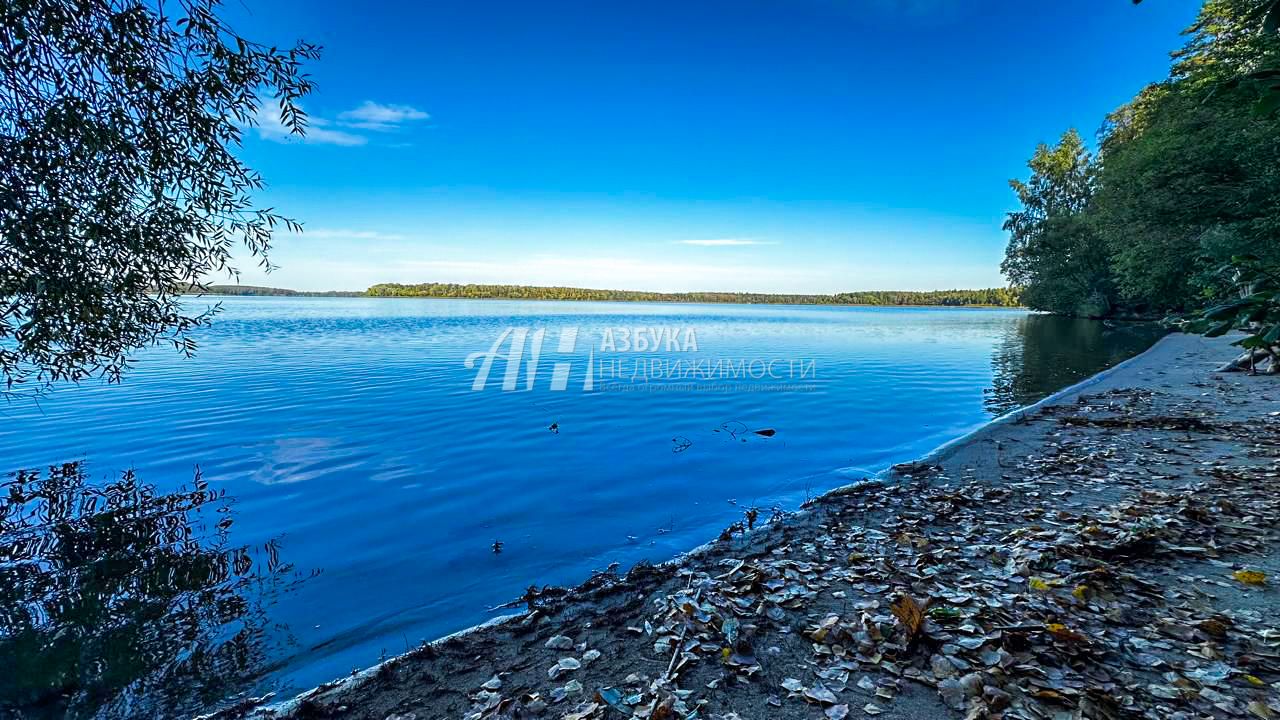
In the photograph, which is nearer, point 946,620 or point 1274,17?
point 1274,17

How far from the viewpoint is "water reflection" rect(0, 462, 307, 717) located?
564cm

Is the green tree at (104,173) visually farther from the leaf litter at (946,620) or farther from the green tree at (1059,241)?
the green tree at (1059,241)

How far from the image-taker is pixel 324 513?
33.8 ft

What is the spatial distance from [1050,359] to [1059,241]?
47.3 m

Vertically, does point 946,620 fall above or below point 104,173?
below

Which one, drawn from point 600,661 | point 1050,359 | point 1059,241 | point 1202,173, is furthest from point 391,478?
point 1059,241

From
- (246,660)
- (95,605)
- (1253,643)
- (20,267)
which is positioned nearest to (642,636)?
(246,660)

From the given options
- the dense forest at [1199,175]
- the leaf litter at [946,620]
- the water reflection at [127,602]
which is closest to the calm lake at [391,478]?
the water reflection at [127,602]

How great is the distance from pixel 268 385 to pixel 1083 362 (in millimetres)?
44422

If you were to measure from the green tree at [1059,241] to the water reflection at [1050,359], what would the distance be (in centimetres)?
1686

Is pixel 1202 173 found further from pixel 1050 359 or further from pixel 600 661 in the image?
pixel 600 661

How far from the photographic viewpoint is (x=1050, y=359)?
114 feet

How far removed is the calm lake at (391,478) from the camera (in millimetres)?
6820

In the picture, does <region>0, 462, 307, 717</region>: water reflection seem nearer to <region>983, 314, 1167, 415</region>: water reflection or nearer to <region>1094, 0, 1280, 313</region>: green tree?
<region>983, 314, 1167, 415</region>: water reflection
